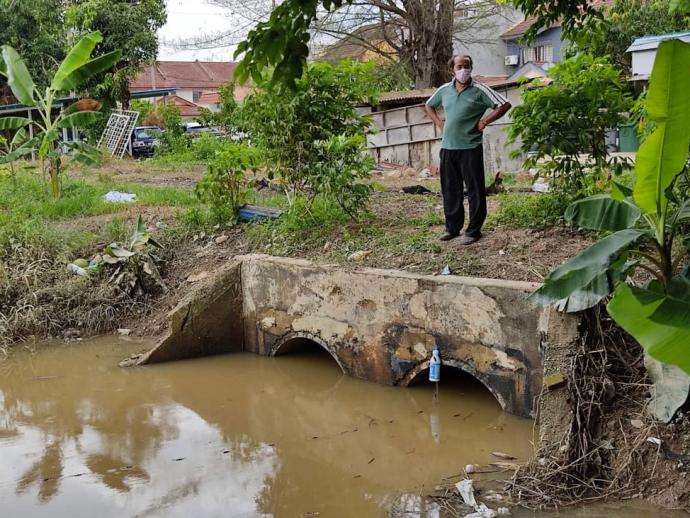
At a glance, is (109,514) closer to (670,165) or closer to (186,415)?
(186,415)

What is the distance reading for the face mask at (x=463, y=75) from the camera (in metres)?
7.04

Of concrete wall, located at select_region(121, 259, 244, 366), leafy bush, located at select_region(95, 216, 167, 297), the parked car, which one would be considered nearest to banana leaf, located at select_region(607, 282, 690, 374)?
concrete wall, located at select_region(121, 259, 244, 366)

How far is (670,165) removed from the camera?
3816 mm

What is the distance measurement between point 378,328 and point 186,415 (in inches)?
71.3

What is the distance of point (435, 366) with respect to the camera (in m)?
6.36

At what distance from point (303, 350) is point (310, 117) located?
253 centimetres

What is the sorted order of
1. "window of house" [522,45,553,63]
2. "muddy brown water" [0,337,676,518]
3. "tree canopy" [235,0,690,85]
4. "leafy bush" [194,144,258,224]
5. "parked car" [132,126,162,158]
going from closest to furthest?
"tree canopy" [235,0,690,85]
"muddy brown water" [0,337,676,518]
"leafy bush" [194,144,258,224]
"parked car" [132,126,162,158]
"window of house" [522,45,553,63]

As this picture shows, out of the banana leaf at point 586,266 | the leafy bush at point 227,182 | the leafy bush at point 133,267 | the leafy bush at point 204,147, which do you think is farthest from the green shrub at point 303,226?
the leafy bush at point 204,147

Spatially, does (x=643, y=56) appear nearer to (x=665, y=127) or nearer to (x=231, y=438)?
(x=231, y=438)

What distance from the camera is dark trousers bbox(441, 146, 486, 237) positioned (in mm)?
7152

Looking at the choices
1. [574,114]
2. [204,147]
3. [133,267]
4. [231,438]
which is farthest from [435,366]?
[204,147]

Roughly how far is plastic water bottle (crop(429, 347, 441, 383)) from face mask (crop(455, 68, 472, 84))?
8.20 ft

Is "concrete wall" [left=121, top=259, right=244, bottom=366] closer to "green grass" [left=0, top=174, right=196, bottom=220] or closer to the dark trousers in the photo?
the dark trousers

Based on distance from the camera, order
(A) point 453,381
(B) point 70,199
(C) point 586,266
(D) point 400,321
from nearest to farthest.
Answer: (C) point 586,266 < (D) point 400,321 < (A) point 453,381 < (B) point 70,199
